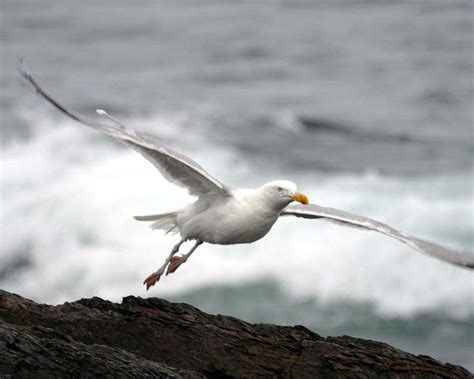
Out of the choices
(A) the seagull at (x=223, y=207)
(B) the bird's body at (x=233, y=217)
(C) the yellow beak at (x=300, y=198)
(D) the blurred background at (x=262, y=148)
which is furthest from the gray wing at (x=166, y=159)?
(D) the blurred background at (x=262, y=148)

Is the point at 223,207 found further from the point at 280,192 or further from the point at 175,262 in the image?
the point at 175,262

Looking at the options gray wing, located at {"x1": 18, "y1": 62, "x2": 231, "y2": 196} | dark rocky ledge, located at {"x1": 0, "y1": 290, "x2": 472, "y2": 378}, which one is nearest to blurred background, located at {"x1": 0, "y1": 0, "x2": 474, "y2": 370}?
gray wing, located at {"x1": 18, "y1": 62, "x2": 231, "y2": 196}

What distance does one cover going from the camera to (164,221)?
13.2 m

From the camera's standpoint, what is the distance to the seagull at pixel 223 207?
456 inches

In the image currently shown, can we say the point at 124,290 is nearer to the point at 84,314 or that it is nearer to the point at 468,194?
the point at 468,194

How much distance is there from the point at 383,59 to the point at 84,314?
3010cm

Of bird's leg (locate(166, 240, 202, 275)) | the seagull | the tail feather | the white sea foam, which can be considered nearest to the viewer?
the seagull

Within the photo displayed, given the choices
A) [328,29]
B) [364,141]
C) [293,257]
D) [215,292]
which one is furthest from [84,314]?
[328,29]

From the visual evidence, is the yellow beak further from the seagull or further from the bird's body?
the bird's body

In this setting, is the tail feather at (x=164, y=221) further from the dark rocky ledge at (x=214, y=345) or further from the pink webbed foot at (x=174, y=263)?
the dark rocky ledge at (x=214, y=345)

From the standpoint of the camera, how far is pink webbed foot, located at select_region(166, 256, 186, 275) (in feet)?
40.8

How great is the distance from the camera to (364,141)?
31.6 meters

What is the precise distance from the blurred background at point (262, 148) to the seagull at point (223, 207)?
29.0 feet

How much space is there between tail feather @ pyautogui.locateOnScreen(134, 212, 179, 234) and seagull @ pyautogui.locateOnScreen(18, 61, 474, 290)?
336mm
